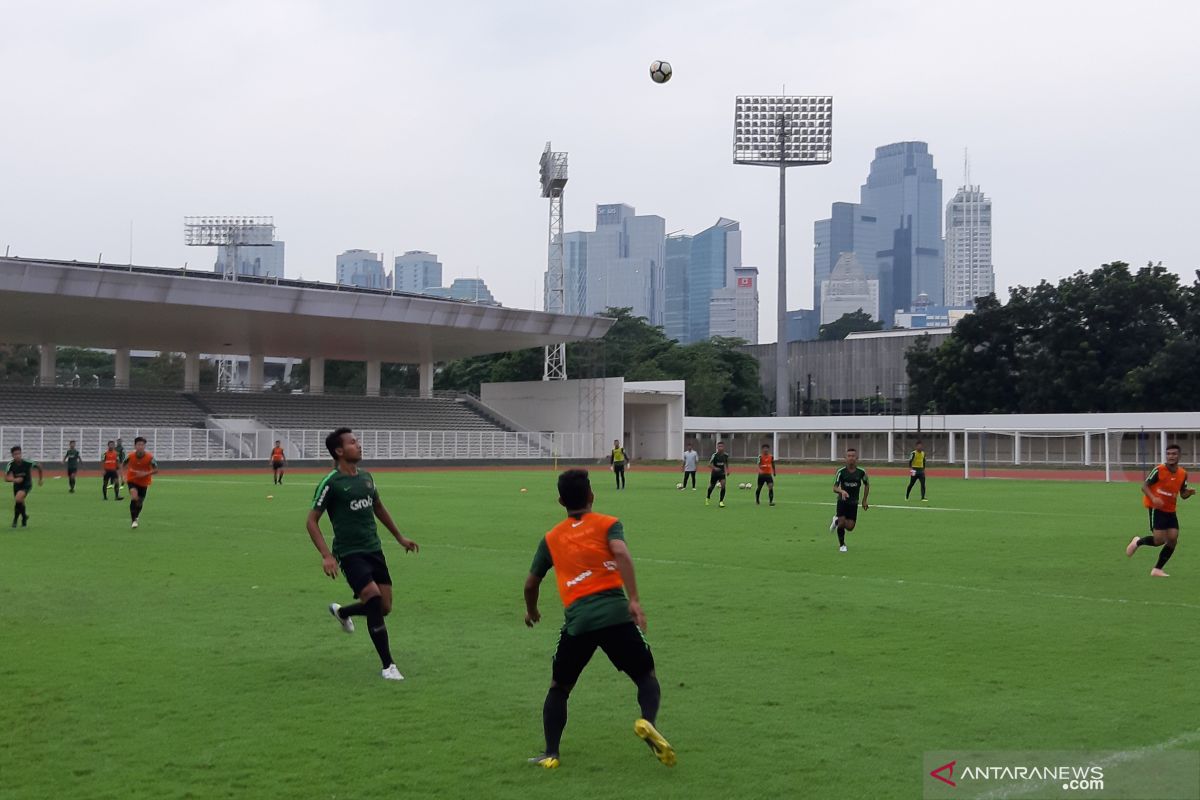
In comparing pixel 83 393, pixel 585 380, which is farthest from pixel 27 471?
pixel 585 380

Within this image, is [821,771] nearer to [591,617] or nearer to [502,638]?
[591,617]

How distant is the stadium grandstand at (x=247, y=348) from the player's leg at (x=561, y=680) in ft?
159

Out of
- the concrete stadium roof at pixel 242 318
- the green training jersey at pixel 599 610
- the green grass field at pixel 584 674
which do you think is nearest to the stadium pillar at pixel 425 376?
the concrete stadium roof at pixel 242 318

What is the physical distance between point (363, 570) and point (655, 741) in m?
3.47

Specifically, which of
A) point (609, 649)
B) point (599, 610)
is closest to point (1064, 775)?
point (609, 649)

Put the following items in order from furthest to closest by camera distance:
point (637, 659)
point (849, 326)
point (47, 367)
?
point (849, 326), point (47, 367), point (637, 659)

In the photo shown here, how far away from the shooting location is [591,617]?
652cm

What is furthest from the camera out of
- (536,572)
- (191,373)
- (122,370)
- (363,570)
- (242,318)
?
(191,373)

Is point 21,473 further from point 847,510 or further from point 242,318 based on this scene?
point 242,318

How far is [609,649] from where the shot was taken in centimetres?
664

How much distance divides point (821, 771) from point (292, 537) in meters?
15.2

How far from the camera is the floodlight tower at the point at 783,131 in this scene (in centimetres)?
8169

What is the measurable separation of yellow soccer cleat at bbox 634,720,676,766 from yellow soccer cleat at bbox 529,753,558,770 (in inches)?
20.9

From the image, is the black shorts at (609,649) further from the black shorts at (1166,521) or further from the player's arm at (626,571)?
the black shorts at (1166,521)
